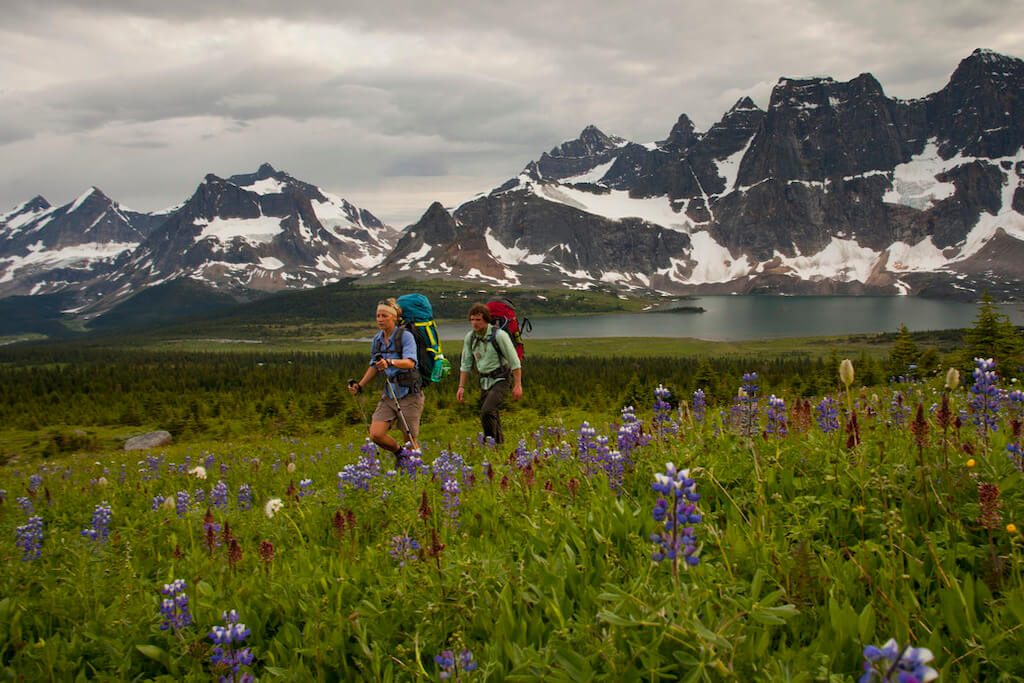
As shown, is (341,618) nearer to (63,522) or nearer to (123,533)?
(123,533)

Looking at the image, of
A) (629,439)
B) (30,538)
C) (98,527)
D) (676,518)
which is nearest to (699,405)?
(629,439)

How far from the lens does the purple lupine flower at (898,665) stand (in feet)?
4.12

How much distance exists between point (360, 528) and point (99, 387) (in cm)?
8198

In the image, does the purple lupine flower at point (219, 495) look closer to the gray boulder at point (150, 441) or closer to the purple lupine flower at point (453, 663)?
the purple lupine flower at point (453, 663)

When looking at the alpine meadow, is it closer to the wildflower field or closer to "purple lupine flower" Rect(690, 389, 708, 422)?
the wildflower field

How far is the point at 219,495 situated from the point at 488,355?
5.79 metres

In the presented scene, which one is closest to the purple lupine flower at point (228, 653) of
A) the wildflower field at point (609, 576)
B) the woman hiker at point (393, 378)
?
the wildflower field at point (609, 576)

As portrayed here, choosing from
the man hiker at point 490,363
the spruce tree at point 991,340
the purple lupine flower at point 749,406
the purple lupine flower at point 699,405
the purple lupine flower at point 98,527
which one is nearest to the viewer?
the purple lupine flower at point 749,406

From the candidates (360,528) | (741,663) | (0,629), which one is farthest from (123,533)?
(741,663)

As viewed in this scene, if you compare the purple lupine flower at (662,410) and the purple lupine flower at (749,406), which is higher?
the purple lupine flower at (749,406)

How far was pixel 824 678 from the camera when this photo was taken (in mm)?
2199

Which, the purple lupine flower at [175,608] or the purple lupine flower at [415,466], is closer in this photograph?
the purple lupine flower at [175,608]

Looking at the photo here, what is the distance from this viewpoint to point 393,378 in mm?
10188

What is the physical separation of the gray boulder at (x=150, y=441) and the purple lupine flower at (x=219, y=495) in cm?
2782
